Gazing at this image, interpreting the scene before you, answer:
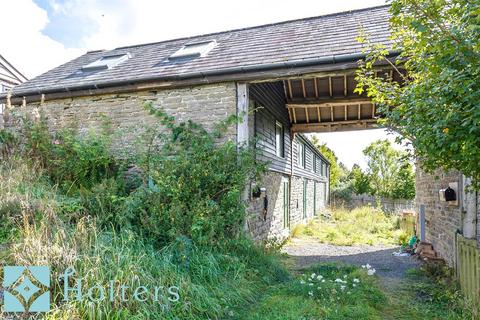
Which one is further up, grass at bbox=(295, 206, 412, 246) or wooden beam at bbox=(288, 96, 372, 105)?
wooden beam at bbox=(288, 96, 372, 105)

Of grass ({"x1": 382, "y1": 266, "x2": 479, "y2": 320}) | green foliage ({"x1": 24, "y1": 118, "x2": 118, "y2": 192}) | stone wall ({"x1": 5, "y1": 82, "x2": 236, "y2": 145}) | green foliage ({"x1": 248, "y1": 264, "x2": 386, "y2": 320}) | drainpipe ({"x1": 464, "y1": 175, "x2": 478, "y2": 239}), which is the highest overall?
stone wall ({"x1": 5, "y1": 82, "x2": 236, "y2": 145})

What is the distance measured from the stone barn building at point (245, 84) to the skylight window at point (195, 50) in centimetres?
3

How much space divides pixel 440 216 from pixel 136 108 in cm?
746

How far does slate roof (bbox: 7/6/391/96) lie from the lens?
6.15m

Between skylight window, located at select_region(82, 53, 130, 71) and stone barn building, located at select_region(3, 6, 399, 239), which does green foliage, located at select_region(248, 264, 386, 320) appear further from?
skylight window, located at select_region(82, 53, 130, 71)

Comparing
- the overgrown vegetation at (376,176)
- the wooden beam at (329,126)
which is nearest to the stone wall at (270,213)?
the wooden beam at (329,126)

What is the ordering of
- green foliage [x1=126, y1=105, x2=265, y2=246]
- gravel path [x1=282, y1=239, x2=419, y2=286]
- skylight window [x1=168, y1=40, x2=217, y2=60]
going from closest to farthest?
green foliage [x1=126, y1=105, x2=265, y2=246] < gravel path [x1=282, y1=239, x2=419, y2=286] < skylight window [x1=168, y1=40, x2=217, y2=60]

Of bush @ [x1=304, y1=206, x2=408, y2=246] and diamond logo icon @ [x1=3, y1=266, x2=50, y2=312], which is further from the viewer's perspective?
bush @ [x1=304, y1=206, x2=408, y2=246]

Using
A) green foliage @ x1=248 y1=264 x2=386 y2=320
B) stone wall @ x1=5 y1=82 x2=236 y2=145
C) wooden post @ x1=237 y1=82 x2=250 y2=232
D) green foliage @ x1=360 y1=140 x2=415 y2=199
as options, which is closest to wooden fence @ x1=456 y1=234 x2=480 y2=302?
green foliage @ x1=248 y1=264 x2=386 y2=320

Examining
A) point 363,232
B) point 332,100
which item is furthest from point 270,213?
point 363,232

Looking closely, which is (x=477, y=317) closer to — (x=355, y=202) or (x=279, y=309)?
(x=279, y=309)

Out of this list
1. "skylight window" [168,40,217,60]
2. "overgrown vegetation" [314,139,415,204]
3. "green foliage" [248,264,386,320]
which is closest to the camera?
"green foliage" [248,264,386,320]

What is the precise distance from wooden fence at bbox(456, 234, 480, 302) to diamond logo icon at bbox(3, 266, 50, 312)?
5236mm

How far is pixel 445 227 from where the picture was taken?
20.8 ft
